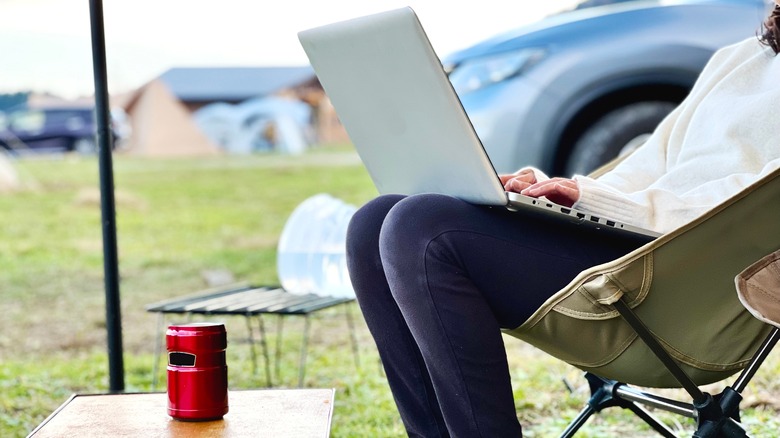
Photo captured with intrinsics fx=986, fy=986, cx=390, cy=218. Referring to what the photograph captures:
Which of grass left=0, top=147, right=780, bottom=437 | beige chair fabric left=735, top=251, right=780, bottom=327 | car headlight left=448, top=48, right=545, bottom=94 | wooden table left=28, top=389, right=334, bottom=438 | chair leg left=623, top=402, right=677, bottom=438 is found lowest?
grass left=0, top=147, right=780, bottom=437

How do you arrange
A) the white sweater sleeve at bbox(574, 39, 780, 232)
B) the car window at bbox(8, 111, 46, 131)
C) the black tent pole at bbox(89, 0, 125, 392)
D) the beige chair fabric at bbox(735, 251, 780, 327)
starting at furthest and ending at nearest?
the car window at bbox(8, 111, 46, 131) < the black tent pole at bbox(89, 0, 125, 392) < the white sweater sleeve at bbox(574, 39, 780, 232) < the beige chair fabric at bbox(735, 251, 780, 327)

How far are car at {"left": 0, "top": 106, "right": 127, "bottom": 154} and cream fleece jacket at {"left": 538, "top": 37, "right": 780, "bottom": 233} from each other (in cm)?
939

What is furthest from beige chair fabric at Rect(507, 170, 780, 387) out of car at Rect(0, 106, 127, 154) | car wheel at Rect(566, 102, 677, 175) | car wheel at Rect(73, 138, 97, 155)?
car wheel at Rect(73, 138, 97, 155)

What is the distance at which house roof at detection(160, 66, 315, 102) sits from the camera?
12.3 m

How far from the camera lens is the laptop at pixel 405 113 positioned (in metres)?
1.38

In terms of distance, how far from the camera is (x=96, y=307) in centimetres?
460

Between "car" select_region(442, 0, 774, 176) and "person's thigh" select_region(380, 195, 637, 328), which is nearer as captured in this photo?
"person's thigh" select_region(380, 195, 637, 328)

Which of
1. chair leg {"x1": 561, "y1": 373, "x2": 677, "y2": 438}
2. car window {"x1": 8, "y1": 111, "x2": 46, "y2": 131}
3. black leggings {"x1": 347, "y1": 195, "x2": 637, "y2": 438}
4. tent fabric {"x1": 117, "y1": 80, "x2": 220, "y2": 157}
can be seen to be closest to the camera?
black leggings {"x1": 347, "y1": 195, "x2": 637, "y2": 438}

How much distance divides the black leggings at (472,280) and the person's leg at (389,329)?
2.5 inches

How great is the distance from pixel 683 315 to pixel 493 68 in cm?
212

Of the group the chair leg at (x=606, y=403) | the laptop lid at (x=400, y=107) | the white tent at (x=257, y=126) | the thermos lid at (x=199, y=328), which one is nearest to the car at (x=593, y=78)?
the chair leg at (x=606, y=403)

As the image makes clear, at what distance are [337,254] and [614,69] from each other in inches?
44.3

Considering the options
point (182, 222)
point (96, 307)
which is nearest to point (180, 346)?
point (96, 307)

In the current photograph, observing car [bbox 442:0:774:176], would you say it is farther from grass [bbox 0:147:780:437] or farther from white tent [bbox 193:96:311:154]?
white tent [bbox 193:96:311:154]
